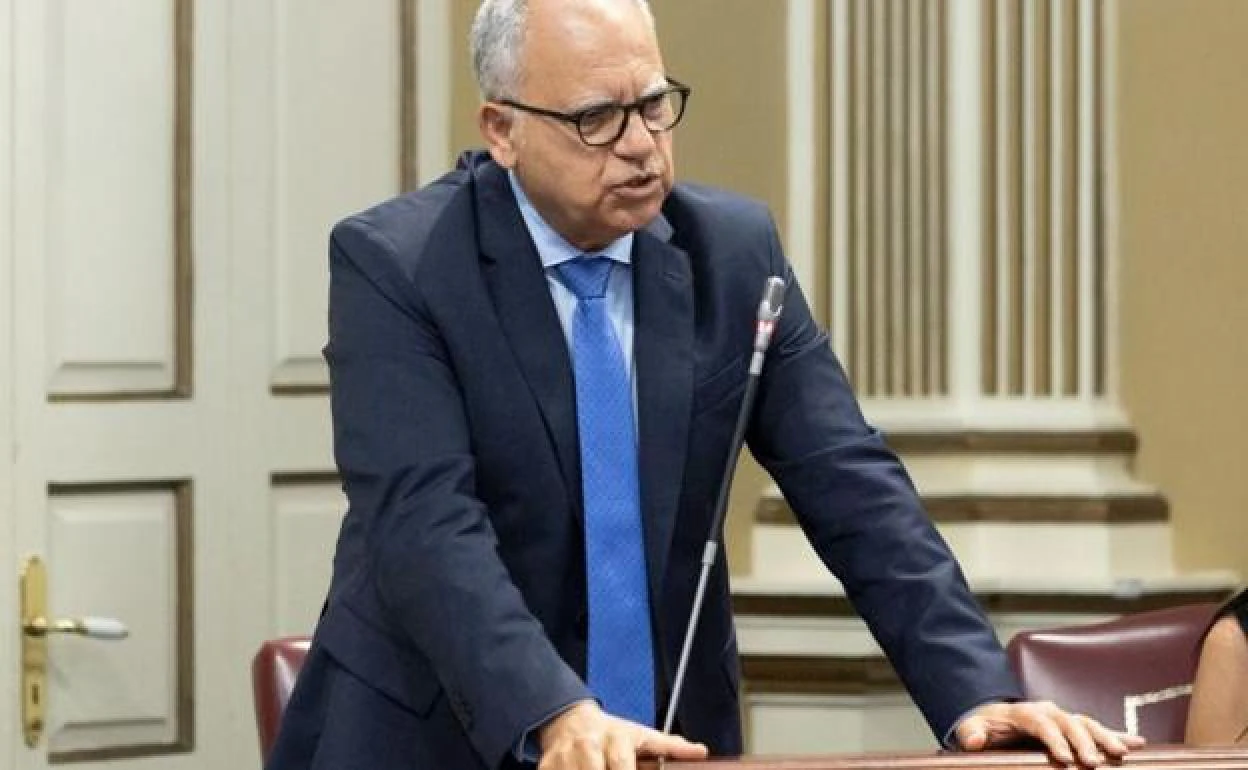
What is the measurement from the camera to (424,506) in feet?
7.41

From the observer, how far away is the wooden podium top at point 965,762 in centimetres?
196

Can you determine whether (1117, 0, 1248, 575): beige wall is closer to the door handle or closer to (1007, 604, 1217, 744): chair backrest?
(1007, 604, 1217, 744): chair backrest

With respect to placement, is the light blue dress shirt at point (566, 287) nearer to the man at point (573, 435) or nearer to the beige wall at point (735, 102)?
the man at point (573, 435)

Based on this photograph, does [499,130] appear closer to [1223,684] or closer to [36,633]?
[1223,684]

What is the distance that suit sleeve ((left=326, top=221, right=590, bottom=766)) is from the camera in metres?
2.16

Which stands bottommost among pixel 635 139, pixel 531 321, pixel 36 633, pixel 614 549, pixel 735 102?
pixel 36 633

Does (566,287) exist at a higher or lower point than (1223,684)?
higher

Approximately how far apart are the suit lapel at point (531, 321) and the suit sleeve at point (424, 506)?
7 centimetres

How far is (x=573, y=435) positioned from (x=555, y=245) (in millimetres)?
194

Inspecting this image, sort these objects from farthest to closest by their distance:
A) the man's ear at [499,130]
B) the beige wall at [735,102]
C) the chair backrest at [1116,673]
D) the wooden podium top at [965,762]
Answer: the beige wall at [735,102]
the chair backrest at [1116,673]
the man's ear at [499,130]
the wooden podium top at [965,762]

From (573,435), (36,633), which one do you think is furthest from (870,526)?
(36,633)

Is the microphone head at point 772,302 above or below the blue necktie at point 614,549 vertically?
above

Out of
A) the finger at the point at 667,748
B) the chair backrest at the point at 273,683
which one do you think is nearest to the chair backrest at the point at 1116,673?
the chair backrest at the point at 273,683

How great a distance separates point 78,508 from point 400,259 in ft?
7.13
